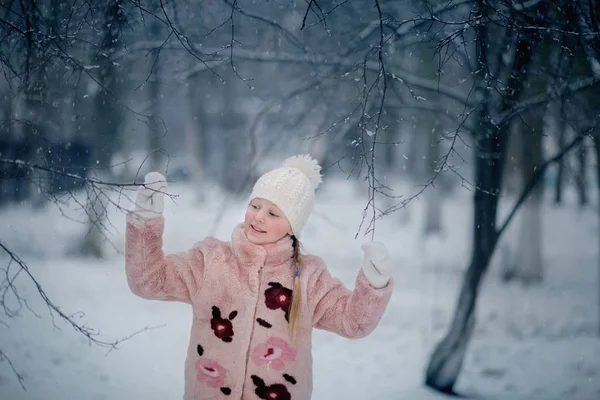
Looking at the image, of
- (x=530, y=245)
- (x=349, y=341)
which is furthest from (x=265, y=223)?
(x=530, y=245)

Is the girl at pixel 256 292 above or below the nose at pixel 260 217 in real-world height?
below

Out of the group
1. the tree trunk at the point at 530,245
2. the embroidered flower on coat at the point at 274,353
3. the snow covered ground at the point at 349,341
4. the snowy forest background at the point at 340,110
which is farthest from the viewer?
the tree trunk at the point at 530,245

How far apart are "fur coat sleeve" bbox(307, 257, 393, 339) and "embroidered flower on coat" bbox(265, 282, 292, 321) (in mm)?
102

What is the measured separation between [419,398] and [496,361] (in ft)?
5.86

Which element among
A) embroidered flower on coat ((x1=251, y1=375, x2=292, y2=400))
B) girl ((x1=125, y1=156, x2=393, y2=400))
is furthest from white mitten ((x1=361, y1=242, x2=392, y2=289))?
embroidered flower on coat ((x1=251, y1=375, x2=292, y2=400))

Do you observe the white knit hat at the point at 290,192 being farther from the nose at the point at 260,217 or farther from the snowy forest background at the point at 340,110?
the snowy forest background at the point at 340,110

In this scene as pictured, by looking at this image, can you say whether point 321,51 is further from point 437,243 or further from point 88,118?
point 437,243

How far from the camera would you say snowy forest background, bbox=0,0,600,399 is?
10.7 feet

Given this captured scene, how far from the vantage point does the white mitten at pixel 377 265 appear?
254cm

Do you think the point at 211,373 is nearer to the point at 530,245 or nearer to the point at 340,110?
the point at 340,110

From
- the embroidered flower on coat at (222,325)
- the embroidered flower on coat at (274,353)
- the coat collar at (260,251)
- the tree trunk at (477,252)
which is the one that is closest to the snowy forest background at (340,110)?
the tree trunk at (477,252)

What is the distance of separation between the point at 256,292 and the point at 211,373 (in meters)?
0.41

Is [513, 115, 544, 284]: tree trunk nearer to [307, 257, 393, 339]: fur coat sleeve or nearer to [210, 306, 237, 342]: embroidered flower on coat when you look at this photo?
[307, 257, 393, 339]: fur coat sleeve

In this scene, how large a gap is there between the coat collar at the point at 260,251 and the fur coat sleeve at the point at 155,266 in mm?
200
